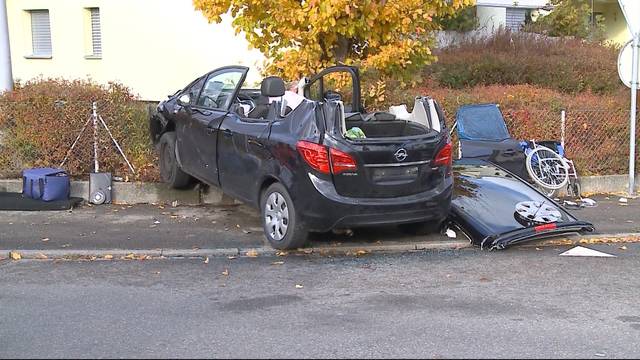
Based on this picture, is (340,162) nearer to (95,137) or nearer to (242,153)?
(242,153)

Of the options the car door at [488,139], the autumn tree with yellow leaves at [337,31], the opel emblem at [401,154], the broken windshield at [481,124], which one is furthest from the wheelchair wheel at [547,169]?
the opel emblem at [401,154]

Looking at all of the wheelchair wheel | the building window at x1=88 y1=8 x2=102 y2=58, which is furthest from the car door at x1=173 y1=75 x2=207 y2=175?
the building window at x1=88 y1=8 x2=102 y2=58

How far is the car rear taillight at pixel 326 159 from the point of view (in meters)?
6.30

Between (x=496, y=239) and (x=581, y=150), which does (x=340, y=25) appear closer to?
(x=496, y=239)

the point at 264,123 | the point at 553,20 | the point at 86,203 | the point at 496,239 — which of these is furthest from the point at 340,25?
the point at 553,20

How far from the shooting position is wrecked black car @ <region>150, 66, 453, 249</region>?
6.36m

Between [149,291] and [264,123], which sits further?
[264,123]

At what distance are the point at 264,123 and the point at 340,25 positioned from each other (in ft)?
7.89

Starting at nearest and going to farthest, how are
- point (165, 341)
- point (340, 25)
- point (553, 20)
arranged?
point (165, 341) → point (340, 25) → point (553, 20)

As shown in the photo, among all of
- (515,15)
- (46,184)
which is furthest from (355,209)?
(515,15)

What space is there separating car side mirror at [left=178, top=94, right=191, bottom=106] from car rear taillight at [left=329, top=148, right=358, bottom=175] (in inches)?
113

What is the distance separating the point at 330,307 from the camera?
524 cm

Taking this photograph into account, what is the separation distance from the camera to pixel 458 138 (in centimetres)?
979

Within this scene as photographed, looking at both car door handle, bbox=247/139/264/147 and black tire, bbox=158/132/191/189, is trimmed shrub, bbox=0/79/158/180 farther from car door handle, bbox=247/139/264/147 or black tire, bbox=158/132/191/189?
car door handle, bbox=247/139/264/147
